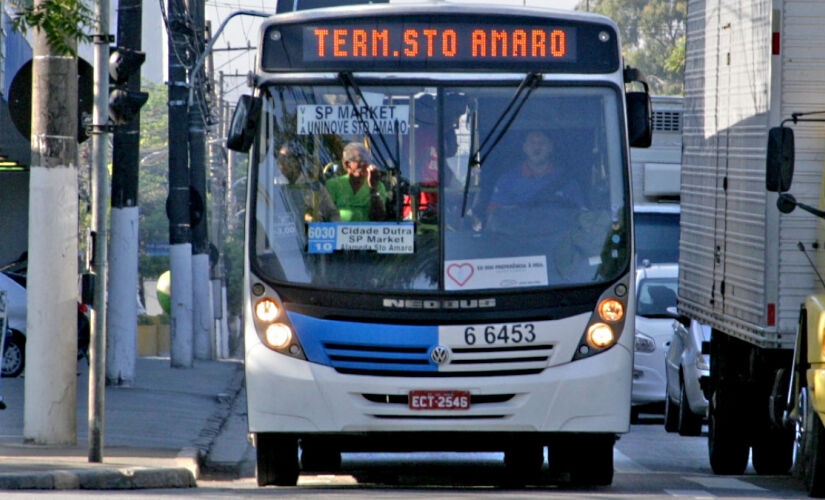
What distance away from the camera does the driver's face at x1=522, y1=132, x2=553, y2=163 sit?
10.5m

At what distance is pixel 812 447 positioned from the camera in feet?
33.6

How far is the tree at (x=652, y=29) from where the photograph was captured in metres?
85.3

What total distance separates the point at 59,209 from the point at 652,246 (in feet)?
34.5

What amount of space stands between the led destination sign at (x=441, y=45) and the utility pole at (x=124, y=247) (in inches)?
431

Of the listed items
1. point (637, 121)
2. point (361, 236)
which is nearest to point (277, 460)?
point (361, 236)

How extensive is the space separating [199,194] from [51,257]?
1906cm

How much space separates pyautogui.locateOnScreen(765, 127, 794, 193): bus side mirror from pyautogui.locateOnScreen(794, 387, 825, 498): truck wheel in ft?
4.86

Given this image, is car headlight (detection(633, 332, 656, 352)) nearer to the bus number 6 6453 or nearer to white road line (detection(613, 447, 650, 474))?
white road line (detection(613, 447, 650, 474))

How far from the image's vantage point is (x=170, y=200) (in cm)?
2877

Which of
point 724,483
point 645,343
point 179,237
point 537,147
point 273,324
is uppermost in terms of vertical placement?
point 537,147

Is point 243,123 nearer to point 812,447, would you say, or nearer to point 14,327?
point 812,447

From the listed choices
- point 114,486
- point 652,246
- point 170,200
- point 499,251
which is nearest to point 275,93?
point 499,251

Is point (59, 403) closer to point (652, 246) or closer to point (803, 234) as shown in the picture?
point (803, 234)

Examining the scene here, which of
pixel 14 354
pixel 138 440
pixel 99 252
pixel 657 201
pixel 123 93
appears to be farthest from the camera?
pixel 14 354
